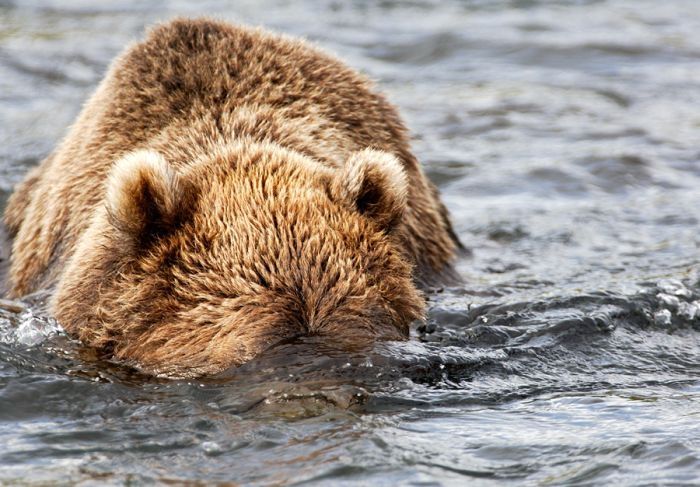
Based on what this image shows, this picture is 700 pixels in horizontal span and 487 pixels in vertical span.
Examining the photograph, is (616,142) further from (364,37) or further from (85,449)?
(85,449)

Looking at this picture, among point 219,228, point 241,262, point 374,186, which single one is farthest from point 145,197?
point 374,186

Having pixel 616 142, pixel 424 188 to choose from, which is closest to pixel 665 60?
pixel 616 142

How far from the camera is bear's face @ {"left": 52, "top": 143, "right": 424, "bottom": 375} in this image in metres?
6.51

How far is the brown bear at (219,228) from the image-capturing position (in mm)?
6547

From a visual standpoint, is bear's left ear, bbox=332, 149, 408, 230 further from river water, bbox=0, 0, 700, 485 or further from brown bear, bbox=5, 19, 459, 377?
river water, bbox=0, 0, 700, 485

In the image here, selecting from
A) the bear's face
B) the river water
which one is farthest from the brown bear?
the river water

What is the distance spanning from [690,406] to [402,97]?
9355 mm

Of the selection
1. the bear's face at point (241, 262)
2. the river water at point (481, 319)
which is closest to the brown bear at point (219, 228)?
the bear's face at point (241, 262)

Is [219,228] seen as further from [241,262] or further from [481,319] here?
[481,319]

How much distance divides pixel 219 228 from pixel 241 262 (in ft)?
0.83

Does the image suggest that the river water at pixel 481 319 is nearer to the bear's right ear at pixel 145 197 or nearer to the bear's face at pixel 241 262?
the bear's face at pixel 241 262

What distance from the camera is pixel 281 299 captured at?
21.3ft

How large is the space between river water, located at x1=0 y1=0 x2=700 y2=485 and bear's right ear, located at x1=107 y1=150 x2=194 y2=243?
0.84 m

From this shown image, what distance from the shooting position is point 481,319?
8.84 m
